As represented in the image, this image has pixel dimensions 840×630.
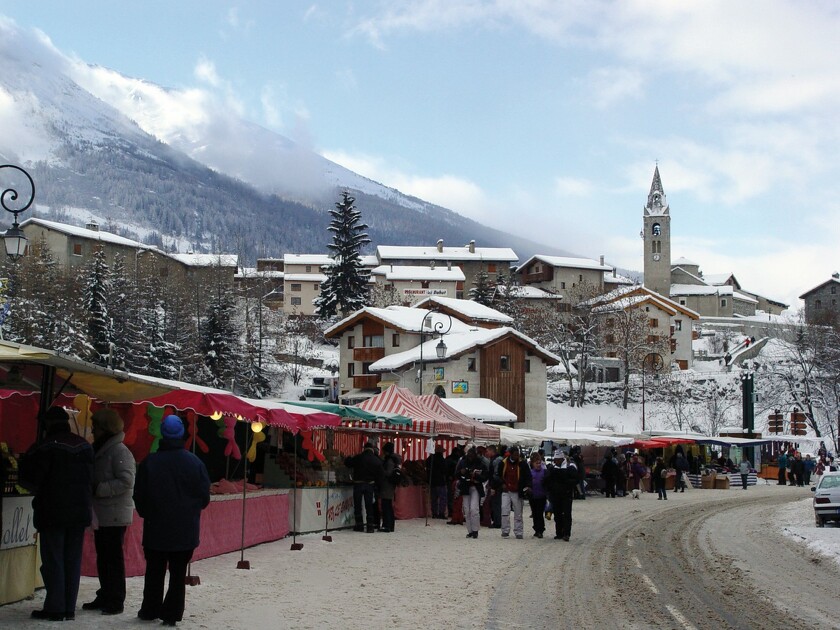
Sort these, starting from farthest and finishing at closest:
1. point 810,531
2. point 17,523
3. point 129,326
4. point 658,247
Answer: point 658,247
point 129,326
point 810,531
point 17,523

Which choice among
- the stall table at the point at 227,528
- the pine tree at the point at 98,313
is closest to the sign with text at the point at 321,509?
the stall table at the point at 227,528

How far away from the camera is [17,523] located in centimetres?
980

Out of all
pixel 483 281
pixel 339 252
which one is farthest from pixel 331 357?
pixel 483 281

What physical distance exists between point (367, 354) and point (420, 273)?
49570mm

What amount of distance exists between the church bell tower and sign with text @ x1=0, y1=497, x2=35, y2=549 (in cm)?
13305

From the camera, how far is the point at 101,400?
1245 cm

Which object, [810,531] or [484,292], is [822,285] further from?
[810,531]

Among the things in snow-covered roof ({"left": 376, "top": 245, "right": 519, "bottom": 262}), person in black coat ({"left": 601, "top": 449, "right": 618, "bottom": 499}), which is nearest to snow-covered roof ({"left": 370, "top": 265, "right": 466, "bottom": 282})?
snow-covered roof ({"left": 376, "top": 245, "right": 519, "bottom": 262})

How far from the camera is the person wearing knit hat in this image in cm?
955

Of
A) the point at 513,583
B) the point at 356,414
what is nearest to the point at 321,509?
the point at 356,414

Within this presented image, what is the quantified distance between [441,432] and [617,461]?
61.1ft

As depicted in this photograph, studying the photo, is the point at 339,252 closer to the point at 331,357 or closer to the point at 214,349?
the point at 331,357

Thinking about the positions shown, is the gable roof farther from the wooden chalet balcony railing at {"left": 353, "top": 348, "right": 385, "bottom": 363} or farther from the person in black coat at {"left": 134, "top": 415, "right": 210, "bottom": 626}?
the person in black coat at {"left": 134, "top": 415, "right": 210, "bottom": 626}

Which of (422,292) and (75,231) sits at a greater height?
(75,231)
